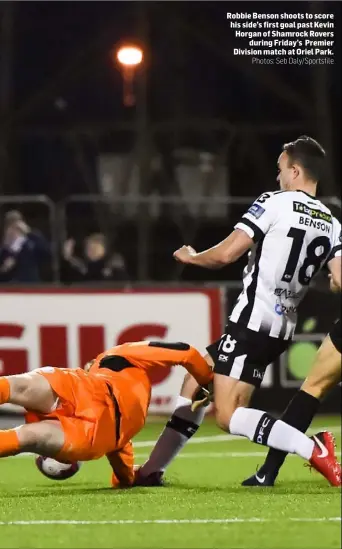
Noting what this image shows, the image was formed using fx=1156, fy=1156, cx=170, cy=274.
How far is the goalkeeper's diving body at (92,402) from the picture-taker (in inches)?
213

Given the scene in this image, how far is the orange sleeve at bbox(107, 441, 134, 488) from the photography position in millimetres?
5844

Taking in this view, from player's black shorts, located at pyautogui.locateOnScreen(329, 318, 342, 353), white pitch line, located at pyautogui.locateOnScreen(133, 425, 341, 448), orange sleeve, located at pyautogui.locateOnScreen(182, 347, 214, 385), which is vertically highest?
player's black shorts, located at pyautogui.locateOnScreen(329, 318, 342, 353)

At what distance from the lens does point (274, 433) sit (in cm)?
558

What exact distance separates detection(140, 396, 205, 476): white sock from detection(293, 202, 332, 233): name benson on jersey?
116cm

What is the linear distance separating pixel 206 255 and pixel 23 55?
12.2m

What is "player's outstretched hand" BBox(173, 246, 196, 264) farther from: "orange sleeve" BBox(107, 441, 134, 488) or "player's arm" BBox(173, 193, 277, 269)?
"orange sleeve" BBox(107, 441, 134, 488)

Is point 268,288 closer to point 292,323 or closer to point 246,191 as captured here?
point 292,323

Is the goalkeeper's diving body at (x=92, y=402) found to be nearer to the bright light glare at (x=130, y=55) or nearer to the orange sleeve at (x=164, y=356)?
the orange sleeve at (x=164, y=356)

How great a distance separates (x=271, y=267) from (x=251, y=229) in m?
0.28

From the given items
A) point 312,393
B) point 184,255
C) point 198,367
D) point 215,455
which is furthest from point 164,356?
point 215,455

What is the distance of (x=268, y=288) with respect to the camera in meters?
6.00

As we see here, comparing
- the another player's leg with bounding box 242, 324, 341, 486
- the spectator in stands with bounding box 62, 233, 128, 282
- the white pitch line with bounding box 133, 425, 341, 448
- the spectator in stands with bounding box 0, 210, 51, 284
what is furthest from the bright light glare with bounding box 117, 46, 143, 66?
the another player's leg with bounding box 242, 324, 341, 486

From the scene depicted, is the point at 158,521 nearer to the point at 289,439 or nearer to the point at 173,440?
the point at 289,439

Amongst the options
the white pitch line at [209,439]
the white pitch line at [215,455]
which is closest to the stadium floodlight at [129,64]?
the white pitch line at [209,439]
